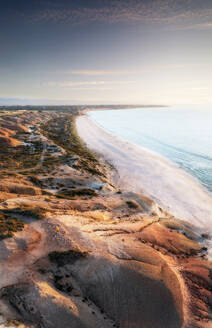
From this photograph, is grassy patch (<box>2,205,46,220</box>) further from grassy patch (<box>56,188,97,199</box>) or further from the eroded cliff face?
grassy patch (<box>56,188,97,199</box>)

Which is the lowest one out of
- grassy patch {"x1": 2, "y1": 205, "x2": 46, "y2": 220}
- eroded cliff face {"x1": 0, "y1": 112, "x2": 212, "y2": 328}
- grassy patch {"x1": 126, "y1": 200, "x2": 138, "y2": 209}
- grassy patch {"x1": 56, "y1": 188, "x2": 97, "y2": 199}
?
eroded cliff face {"x1": 0, "y1": 112, "x2": 212, "y2": 328}

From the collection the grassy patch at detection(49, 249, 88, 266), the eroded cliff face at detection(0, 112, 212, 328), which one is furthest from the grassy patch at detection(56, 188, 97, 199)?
the grassy patch at detection(49, 249, 88, 266)

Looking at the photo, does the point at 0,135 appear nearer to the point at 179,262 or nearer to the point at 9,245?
the point at 9,245

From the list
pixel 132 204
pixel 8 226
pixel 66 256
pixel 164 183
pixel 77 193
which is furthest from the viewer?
pixel 164 183

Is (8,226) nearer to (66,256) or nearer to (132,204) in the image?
(66,256)

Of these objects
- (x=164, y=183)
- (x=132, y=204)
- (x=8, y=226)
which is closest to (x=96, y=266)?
(x=8, y=226)

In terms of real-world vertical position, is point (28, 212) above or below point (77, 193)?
above

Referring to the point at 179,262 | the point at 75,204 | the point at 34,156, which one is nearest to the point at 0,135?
the point at 34,156
